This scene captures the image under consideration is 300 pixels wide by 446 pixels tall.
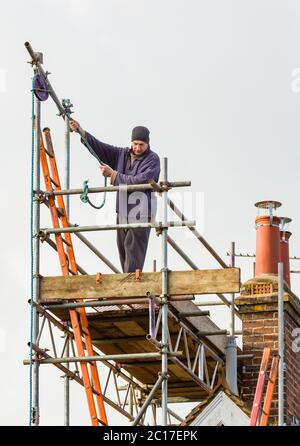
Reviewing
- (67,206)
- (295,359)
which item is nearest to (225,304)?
(295,359)

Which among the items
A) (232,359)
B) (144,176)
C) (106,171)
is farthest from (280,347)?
(106,171)

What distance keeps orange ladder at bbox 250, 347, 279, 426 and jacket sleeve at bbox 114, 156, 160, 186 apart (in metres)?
2.52

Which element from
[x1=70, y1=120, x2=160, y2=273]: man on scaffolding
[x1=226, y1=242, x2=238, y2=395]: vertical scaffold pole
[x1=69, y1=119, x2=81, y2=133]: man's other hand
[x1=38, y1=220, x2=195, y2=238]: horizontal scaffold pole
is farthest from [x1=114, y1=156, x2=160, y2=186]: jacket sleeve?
[x1=226, y1=242, x2=238, y2=395]: vertical scaffold pole

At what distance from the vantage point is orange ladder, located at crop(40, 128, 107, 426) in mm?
25547

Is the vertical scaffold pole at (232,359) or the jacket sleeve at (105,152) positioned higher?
the jacket sleeve at (105,152)

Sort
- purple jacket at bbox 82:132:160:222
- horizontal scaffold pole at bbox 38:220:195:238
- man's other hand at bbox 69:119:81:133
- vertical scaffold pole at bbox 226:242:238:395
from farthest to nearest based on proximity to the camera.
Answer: vertical scaffold pole at bbox 226:242:238:395 < man's other hand at bbox 69:119:81:133 < purple jacket at bbox 82:132:160:222 < horizontal scaffold pole at bbox 38:220:195:238

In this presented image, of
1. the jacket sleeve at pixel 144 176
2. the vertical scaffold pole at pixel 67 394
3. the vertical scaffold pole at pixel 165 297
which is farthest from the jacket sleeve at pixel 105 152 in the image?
the vertical scaffold pole at pixel 67 394

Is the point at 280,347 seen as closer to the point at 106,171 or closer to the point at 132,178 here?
the point at 132,178

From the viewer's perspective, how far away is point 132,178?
84.9ft

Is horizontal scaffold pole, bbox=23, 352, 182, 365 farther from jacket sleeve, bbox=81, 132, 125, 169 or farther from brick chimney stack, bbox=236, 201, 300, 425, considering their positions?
brick chimney stack, bbox=236, 201, 300, 425

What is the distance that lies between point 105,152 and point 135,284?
2.10 m

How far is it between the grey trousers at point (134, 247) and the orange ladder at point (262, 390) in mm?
1849

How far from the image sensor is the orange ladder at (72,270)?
25547mm

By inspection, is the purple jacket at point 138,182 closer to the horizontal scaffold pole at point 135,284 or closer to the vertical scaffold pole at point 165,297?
the vertical scaffold pole at point 165,297
